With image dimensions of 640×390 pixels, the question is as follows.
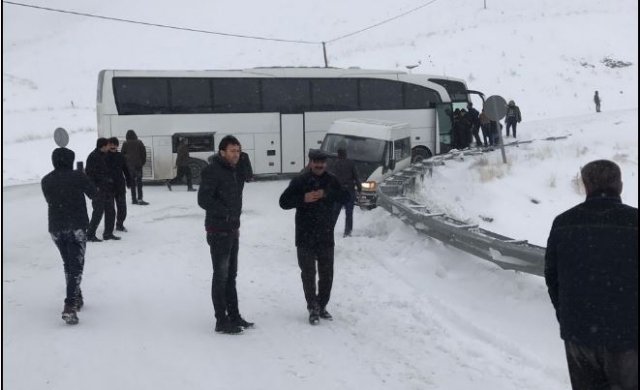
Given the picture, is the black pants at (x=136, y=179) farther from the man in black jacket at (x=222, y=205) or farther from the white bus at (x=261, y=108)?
the man in black jacket at (x=222, y=205)

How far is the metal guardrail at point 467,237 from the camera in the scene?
7547 millimetres

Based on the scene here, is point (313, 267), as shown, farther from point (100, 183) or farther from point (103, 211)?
point (103, 211)

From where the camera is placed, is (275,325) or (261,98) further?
(261,98)

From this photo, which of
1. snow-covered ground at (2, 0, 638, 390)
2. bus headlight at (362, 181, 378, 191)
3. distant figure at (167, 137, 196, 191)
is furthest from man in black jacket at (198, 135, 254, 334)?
distant figure at (167, 137, 196, 191)

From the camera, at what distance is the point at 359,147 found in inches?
719

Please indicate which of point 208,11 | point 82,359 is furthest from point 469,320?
point 208,11

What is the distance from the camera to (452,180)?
2134 cm

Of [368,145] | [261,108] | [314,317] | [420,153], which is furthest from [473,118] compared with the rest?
[314,317]

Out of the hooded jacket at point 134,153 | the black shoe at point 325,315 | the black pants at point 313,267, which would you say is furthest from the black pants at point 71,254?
the hooded jacket at point 134,153

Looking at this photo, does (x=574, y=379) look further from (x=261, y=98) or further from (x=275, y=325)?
(x=261, y=98)

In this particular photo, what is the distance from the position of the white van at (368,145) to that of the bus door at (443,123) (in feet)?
24.7

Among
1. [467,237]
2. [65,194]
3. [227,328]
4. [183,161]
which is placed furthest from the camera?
[183,161]

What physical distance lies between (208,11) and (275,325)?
320ft

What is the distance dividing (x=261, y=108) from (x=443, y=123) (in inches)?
264
